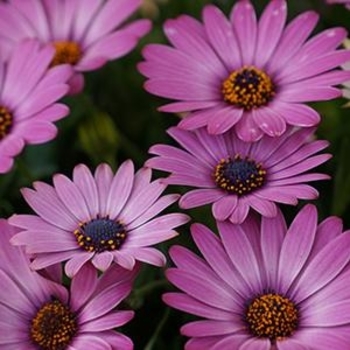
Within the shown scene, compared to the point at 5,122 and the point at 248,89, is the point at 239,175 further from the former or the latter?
the point at 5,122

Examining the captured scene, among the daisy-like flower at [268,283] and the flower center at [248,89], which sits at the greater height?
the flower center at [248,89]

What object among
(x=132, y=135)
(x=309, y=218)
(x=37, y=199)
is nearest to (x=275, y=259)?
(x=309, y=218)

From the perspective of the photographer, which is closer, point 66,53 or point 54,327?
point 54,327

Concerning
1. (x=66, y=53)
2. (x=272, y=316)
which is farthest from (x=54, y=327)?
(x=66, y=53)

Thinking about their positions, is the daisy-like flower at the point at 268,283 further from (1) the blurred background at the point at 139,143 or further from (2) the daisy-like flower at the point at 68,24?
(2) the daisy-like flower at the point at 68,24

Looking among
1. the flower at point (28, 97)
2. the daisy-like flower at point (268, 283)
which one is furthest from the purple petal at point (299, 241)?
the flower at point (28, 97)

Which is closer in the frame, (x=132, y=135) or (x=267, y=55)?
(x=267, y=55)

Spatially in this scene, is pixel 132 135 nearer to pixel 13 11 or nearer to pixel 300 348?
pixel 13 11
